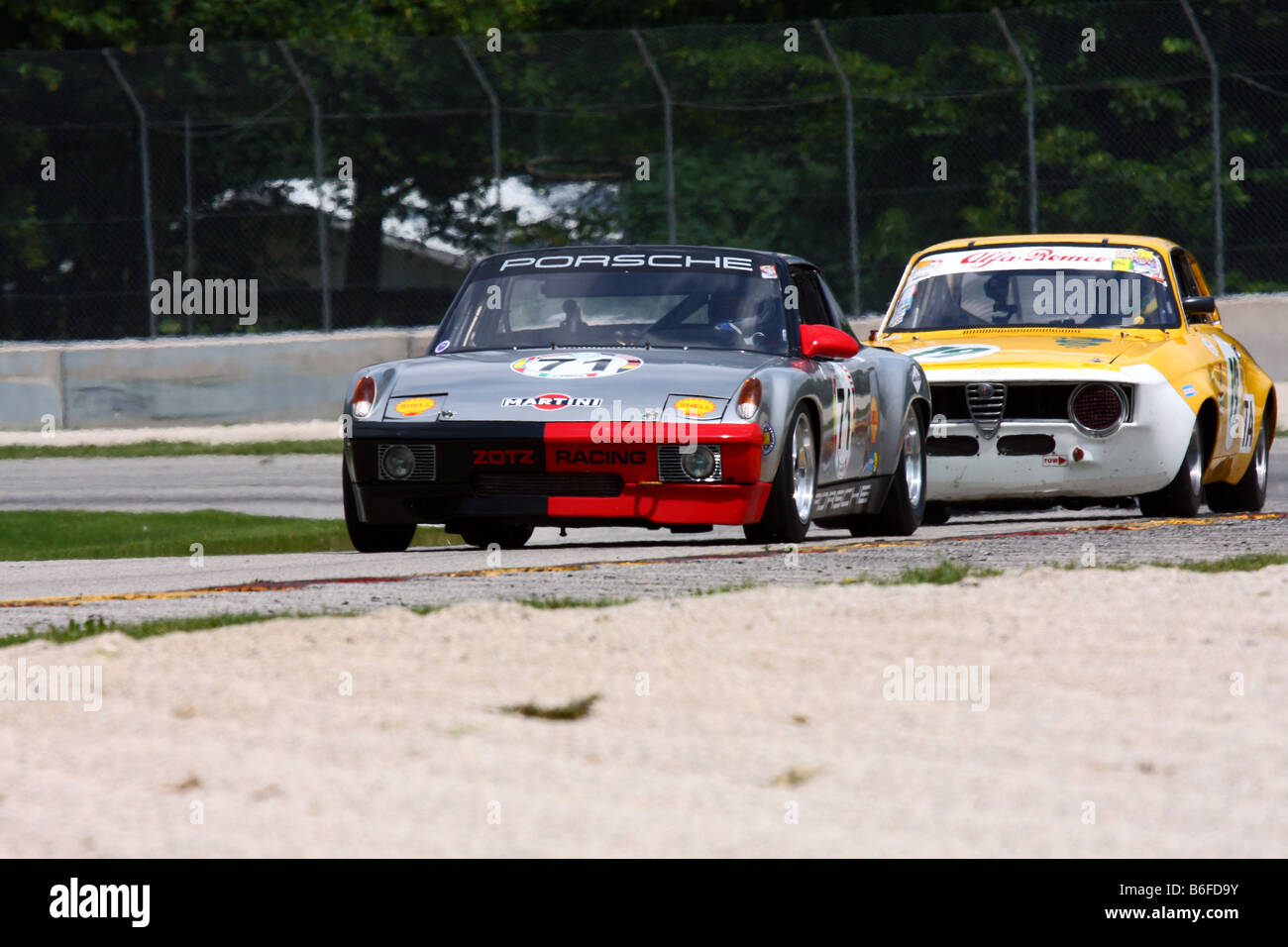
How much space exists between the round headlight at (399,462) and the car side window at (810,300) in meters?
2.20

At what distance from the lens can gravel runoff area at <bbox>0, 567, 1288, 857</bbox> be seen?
472cm

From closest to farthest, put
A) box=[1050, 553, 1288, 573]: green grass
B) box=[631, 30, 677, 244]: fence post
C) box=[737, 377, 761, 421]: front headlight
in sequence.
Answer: box=[1050, 553, 1288, 573]: green grass
box=[737, 377, 761, 421]: front headlight
box=[631, 30, 677, 244]: fence post

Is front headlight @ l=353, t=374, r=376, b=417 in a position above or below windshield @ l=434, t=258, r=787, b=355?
below

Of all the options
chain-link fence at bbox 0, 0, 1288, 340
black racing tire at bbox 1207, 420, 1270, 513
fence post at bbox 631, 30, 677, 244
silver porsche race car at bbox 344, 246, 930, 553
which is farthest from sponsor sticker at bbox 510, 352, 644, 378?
chain-link fence at bbox 0, 0, 1288, 340

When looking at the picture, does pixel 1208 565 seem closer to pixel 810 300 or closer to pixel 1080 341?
pixel 810 300

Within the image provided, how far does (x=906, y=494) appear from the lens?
11.7 metres

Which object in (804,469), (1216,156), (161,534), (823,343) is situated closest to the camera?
(804,469)

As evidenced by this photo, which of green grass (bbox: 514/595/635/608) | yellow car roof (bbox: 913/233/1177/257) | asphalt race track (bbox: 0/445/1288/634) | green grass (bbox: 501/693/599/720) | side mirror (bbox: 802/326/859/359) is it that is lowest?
green grass (bbox: 501/693/599/720)

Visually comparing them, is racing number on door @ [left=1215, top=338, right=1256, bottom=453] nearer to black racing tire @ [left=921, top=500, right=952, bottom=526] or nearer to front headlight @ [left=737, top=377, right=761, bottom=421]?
black racing tire @ [left=921, top=500, right=952, bottom=526]

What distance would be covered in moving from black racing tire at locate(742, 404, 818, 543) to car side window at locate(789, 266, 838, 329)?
0.97m

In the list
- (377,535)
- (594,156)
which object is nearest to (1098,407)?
(377,535)

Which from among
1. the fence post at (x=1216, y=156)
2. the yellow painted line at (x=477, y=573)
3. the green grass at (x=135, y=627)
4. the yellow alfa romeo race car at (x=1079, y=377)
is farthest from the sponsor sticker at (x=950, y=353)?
the fence post at (x=1216, y=156)

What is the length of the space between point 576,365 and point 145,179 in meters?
14.9
